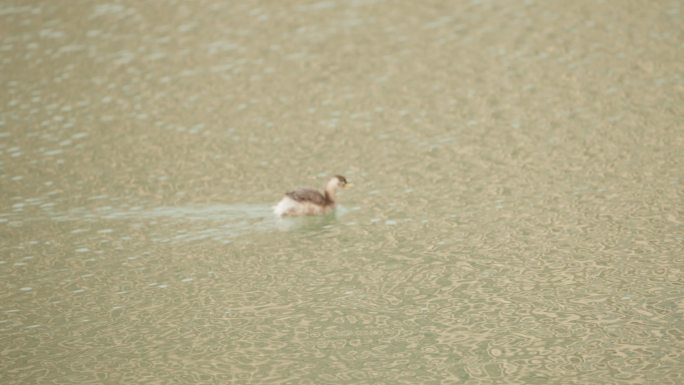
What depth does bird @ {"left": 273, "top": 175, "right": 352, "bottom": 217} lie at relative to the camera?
55.3 ft

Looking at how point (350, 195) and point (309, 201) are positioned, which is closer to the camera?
point (309, 201)

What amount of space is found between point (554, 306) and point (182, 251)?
217 inches

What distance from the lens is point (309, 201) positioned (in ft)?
55.8

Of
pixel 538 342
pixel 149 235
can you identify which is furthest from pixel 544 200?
pixel 149 235

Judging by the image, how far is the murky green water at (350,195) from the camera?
12703mm

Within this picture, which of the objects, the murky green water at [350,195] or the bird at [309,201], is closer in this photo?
the murky green water at [350,195]

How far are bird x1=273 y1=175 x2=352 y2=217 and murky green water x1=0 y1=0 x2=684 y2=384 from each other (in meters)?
0.23

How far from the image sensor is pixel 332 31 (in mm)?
27938

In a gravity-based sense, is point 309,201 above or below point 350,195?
above

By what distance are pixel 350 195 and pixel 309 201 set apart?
1.36 meters

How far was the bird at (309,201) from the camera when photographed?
55.3ft

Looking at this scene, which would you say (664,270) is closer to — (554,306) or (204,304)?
(554,306)

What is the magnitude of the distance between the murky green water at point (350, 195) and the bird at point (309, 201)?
235mm

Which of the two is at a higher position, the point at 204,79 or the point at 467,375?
the point at 467,375
